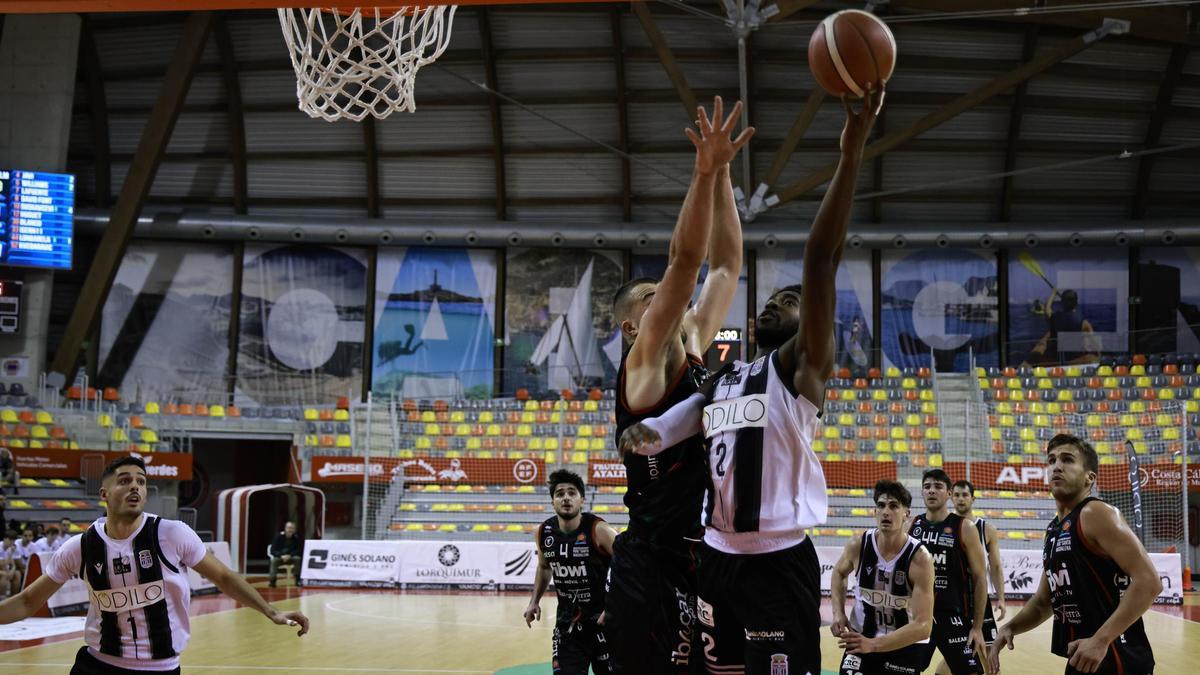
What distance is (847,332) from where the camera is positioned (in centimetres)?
3009

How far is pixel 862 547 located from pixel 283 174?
25051 millimetres

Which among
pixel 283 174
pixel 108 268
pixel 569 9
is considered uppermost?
pixel 569 9

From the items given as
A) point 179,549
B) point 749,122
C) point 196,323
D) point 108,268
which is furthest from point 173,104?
point 179,549

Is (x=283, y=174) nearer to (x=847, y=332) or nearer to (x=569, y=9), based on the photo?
(x=569, y=9)

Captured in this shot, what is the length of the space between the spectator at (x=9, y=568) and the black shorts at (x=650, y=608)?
14454mm

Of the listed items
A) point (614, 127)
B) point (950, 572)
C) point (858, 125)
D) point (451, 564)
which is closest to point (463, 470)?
point (451, 564)

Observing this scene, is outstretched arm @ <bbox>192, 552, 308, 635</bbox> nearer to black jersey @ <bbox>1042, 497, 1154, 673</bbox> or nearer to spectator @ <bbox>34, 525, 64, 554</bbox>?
black jersey @ <bbox>1042, 497, 1154, 673</bbox>

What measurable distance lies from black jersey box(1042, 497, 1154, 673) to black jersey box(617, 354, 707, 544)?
1976 millimetres

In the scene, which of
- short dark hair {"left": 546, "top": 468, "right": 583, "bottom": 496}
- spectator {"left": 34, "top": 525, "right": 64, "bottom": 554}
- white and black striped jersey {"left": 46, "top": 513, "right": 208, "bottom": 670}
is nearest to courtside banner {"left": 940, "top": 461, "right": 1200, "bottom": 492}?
short dark hair {"left": 546, "top": 468, "right": 583, "bottom": 496}

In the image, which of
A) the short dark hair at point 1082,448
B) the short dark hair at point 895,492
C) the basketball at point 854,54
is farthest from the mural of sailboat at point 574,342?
the basketball at point 854,54

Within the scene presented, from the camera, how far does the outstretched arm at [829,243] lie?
3461 mm

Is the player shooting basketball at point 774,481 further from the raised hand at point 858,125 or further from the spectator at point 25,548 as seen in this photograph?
the spectator at point 25,548

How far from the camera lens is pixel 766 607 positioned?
3674 mm

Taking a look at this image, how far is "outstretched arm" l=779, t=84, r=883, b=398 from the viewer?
346cm
